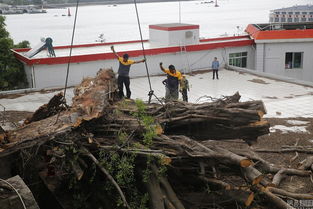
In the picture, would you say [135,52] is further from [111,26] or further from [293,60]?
→ [111,26]

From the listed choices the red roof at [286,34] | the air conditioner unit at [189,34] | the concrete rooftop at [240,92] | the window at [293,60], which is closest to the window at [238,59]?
the red roof at [286,34]

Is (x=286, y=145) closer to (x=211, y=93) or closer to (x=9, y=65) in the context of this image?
(x=211, y=93)

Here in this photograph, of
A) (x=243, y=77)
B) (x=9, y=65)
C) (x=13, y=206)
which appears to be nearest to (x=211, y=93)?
(x=243, y=77)

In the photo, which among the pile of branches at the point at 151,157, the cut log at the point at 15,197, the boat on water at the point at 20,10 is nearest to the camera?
the cut log at the point at 15,197

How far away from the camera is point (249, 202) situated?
6258mm

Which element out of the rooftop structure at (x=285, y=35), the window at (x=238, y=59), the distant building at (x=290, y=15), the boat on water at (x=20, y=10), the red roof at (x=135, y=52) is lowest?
the window at (x=238, y=59)

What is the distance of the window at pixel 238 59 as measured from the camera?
2356cm

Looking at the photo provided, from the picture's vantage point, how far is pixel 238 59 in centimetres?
2383

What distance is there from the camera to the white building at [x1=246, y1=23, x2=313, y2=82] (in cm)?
2258

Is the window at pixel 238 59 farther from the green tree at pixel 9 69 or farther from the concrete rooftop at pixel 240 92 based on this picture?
the green tree at pixel 9 69

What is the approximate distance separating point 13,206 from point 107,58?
49.2ft

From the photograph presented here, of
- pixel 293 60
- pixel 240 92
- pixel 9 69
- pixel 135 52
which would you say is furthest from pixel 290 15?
pixel 9 69

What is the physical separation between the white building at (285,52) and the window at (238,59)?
0.72 meters

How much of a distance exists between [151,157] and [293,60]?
63.5 ft
